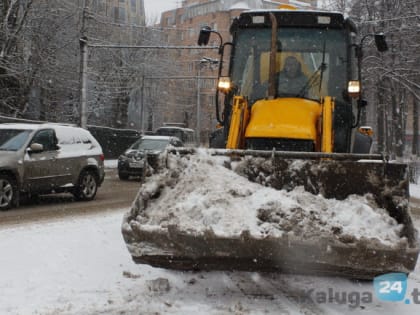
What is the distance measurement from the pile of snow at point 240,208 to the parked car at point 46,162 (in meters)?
6.77

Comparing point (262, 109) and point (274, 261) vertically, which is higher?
point (262, 109)

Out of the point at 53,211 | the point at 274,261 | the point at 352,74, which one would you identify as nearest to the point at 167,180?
the point at 274,261

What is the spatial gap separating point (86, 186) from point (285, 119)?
823 cm

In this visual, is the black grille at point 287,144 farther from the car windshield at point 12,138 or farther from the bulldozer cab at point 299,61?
the car windshield at point 12,138

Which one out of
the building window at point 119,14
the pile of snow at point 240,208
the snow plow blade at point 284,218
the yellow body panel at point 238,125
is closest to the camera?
the snow plow blade at point 284,218

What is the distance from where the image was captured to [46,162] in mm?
11984

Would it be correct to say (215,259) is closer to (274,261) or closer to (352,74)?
(274,261)

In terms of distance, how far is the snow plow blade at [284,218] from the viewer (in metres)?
4.61

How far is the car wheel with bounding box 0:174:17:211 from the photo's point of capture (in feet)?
36.7

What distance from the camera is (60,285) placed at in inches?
224

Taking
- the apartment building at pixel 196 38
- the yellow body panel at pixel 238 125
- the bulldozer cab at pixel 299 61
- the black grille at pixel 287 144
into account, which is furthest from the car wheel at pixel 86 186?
the apartment building at pixel 196 38

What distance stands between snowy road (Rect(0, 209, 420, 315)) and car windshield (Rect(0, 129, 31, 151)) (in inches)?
176

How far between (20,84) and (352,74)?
73.7ft

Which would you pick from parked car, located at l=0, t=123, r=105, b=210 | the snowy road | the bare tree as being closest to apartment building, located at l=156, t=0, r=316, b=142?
the bare tree
